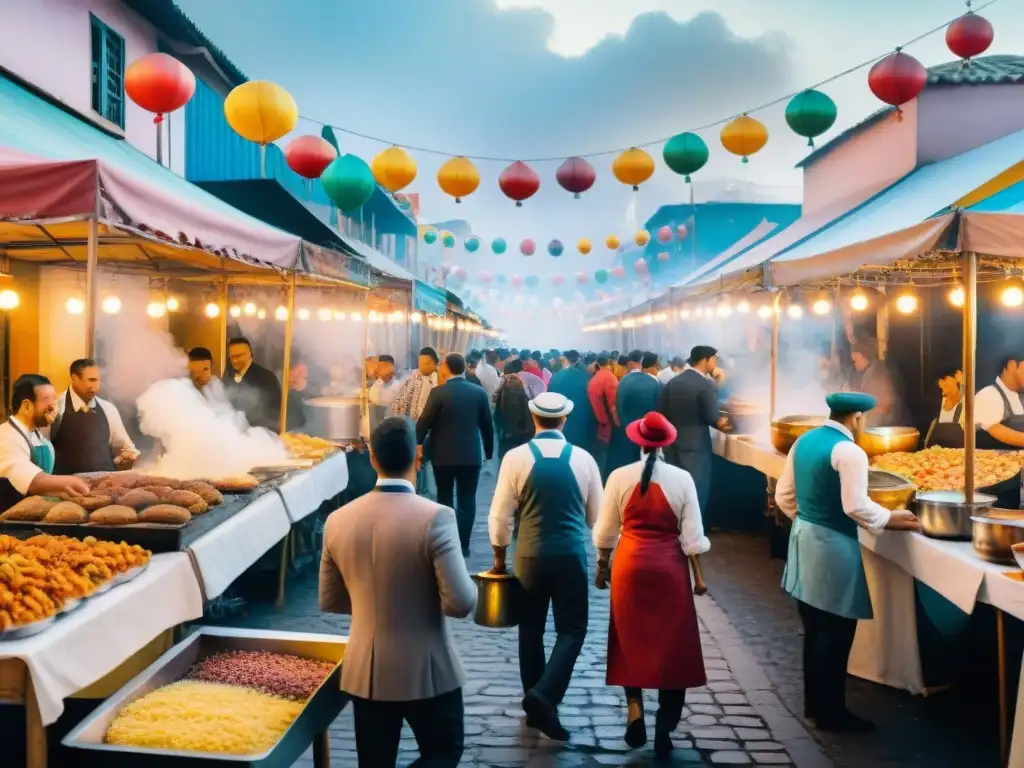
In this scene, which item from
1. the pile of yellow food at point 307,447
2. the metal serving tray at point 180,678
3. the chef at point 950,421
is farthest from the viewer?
the pile of yellow food at point 307,447

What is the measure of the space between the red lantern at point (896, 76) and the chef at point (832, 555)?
20.2 feet

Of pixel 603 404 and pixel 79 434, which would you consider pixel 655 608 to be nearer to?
pixel 79 434

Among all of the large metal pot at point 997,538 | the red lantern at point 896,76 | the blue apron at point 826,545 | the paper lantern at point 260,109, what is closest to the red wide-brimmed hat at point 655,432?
the blue apron at point 826,545

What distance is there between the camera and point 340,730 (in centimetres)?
512

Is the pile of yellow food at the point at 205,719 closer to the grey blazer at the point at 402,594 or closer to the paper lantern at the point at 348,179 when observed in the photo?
the grey blazer at the point at 402,594

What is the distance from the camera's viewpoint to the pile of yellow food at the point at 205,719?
330 centimetres

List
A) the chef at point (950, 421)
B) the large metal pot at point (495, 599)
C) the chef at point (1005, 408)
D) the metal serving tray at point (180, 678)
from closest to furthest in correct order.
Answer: the metal serving tray at point (180, 678)
the large metal pot at point (495, 599)
the chef at point (1005, 408)
the chef at point (950, 421)

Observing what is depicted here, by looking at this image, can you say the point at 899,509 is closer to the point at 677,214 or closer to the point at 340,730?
the point at 340,730

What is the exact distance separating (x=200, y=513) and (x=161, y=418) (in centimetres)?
281

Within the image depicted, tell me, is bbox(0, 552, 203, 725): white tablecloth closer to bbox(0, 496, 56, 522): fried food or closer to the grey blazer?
bbox(0, 496, 56, 522): fried food

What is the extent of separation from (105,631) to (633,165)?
9.67 m

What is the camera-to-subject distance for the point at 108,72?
546 inches

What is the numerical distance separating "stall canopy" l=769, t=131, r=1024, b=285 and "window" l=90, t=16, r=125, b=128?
1072 centimetres

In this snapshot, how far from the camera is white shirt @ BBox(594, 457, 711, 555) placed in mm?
4887
